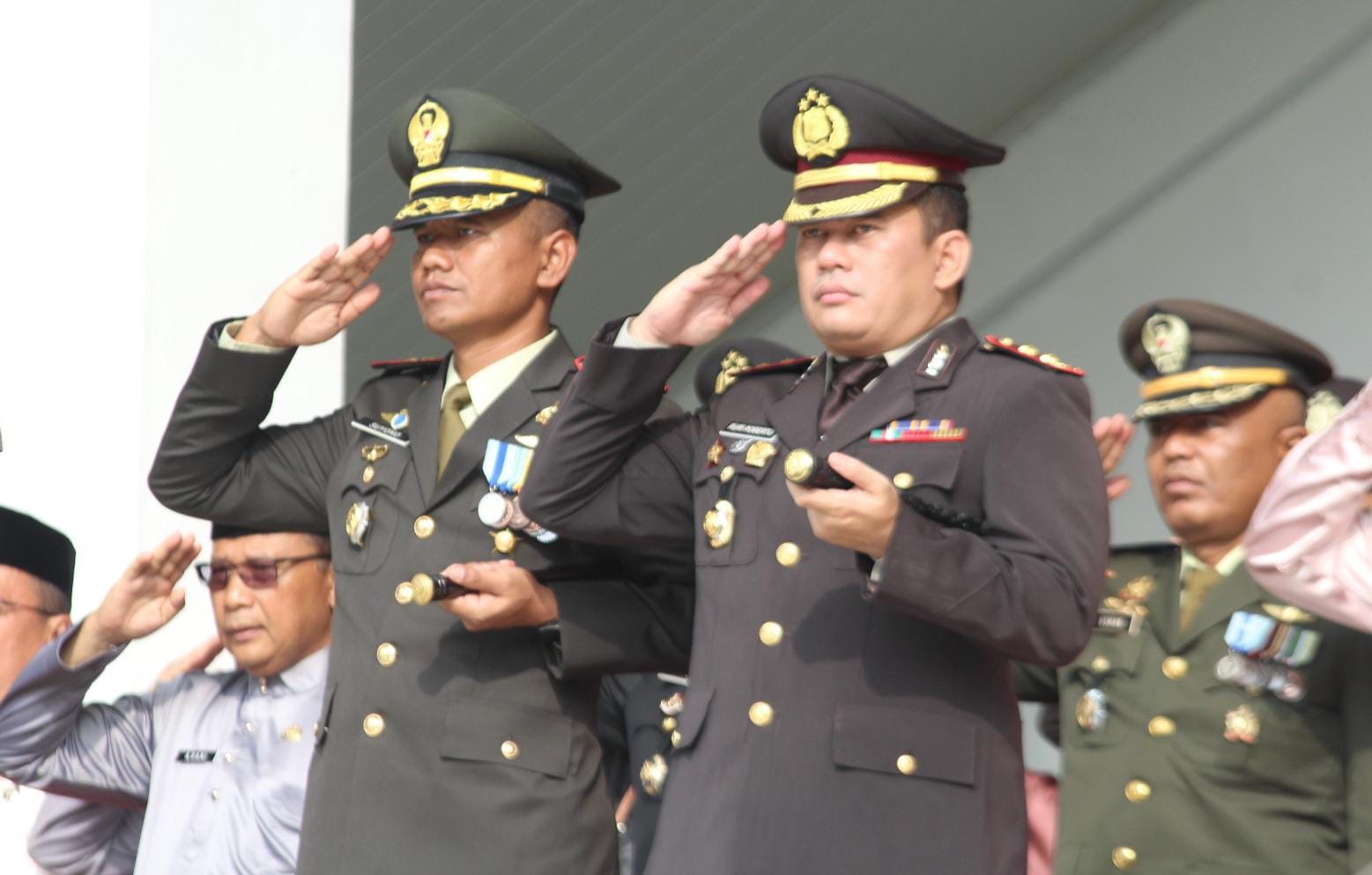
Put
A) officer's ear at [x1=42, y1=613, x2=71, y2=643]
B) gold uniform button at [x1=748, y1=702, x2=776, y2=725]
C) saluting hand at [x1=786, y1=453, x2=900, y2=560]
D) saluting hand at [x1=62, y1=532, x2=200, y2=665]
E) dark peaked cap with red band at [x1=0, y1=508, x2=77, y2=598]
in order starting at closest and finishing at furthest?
1. saluting hand at [x1=786, y1=453, x2=900, y2=560]
2. gold uniform button at [x1=748, y1=702, x2=776, y2=725]
3. saluting hand at [x1=62, y1=532, x2=200, y2=665]
4. dark peaked cap with red band at [x1=0, y1=508, x2=77, y2=598]
5. officer's ear at [x1=42, y1=613, x2=71, y2=643]

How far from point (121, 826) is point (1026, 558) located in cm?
274

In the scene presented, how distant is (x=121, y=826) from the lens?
17.2 ft

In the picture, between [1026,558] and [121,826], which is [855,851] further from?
[121,826]

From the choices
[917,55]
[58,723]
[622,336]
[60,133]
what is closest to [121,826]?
[58,723]

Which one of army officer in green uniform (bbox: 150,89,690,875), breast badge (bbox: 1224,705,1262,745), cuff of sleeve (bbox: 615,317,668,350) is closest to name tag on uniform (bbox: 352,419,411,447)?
army officer in green uniform (bbox: 150,89,690,875)

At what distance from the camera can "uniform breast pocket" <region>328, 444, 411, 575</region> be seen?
13.5 ft

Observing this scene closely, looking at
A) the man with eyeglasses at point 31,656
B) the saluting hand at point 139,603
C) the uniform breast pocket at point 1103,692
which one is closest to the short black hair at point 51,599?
the man with eyeglasses at point 31,656

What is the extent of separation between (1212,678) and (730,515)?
3.43ft

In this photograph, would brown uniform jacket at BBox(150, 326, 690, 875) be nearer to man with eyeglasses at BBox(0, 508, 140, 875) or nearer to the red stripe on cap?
the red stripe on cap

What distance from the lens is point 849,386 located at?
12.0 ft

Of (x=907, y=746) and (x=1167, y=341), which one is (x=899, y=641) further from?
(x=1167, y=341)

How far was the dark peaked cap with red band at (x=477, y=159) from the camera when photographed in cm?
425

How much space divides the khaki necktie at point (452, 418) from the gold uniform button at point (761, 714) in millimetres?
979

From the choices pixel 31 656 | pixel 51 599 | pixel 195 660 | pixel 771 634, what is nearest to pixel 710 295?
pixel 771 634
